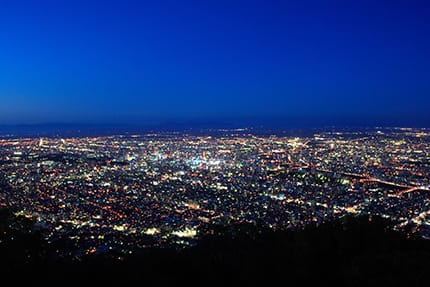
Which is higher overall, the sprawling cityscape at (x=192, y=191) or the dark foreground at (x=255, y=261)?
the dark foreground at (x=255, y=261)

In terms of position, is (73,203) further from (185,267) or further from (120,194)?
(185,267)

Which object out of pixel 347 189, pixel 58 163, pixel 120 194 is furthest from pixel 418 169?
pixel 58 163

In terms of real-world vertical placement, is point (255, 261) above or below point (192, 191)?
above

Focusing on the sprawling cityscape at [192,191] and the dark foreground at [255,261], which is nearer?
the dark foreground at [255,261]

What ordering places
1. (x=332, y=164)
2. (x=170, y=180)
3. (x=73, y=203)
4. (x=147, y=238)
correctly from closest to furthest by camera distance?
(x=147, y=238) < (x=73, y=203) < (x=170, y=180) < (x=332, y=164)

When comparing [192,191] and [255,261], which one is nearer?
[255,261]
